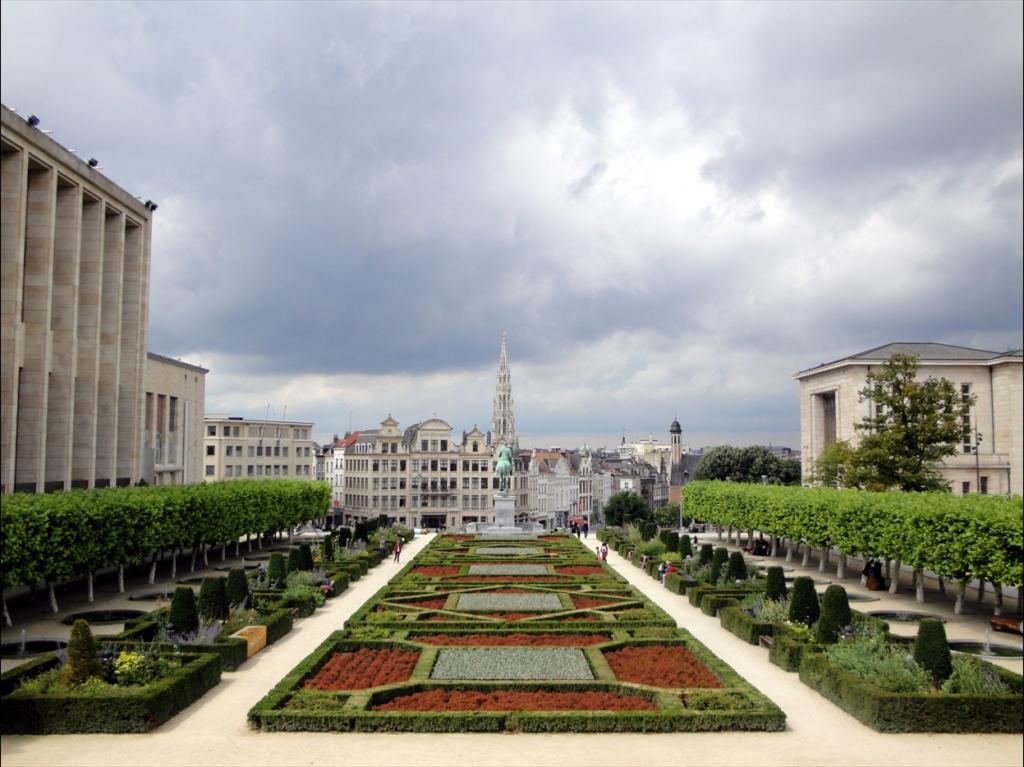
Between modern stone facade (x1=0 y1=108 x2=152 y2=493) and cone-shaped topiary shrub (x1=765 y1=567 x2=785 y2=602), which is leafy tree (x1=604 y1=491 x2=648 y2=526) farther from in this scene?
cone-shaped topiary shrub (x1=765 y1=567 x2=785 y2=602)

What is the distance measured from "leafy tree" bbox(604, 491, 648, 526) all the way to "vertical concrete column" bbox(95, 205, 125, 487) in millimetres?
76146

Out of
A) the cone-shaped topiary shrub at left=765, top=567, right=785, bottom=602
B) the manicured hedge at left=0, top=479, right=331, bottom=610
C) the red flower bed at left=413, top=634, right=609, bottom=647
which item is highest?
the manicured hedge at left=0, top=479, right=331, bottom=610

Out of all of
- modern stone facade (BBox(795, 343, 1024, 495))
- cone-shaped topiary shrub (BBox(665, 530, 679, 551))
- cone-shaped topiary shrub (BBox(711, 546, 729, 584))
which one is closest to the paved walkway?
cone-shaped topiary shrub (BBox(711, 546, 729, 584))

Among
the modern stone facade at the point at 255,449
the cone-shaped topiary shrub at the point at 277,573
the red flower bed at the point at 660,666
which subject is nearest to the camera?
the red flower bed at the point at 660,666

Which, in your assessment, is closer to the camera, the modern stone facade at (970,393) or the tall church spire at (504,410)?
the modern stone facade at (970,393)

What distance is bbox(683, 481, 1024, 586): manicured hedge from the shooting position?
27.5 m

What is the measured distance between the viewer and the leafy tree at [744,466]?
98.9 metres

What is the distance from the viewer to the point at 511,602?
1340 inches

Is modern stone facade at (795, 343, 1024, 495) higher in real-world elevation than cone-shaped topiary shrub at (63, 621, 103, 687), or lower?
higher

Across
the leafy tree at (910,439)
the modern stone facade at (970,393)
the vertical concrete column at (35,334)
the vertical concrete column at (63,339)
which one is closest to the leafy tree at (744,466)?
the modern stone facade at (970,393)

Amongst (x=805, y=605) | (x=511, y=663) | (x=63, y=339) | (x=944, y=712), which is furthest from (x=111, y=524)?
(x=944, y=712)

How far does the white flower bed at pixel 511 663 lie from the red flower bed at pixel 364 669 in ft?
2.91

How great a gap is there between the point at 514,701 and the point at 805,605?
12.1 m

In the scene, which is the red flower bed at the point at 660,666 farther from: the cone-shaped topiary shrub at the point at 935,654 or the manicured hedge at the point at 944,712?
the cone-shaped topiary shrub at the point at 935,654
